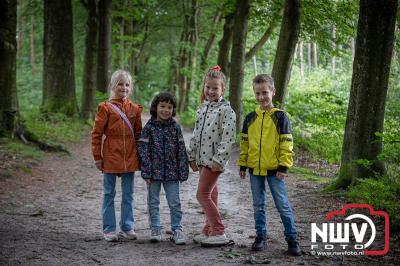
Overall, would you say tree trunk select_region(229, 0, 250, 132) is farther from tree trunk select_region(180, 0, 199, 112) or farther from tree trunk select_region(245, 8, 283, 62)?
tree trunk select_region(180, 0, 199, 112)

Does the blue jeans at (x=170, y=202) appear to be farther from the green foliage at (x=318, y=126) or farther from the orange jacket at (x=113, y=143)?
the green foliage at (x=318, y=126)

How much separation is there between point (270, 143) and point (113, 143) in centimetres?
183

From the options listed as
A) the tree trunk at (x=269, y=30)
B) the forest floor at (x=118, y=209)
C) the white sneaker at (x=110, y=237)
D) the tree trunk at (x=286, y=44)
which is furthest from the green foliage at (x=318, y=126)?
the white sneaker at (x=110, y=237)

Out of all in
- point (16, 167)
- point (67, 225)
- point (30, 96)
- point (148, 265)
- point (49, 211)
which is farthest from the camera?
point (30, 96)

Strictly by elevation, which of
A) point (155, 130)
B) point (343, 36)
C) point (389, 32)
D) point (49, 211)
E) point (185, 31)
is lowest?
point (49, 211)

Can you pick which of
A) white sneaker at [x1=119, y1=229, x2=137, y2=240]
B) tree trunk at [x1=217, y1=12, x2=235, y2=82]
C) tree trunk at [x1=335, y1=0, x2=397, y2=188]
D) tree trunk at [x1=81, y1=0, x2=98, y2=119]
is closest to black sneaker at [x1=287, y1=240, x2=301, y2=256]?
white sneaker at [x1=119, y1=229, x2=137, y2=240]

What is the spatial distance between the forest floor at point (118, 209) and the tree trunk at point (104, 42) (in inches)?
336

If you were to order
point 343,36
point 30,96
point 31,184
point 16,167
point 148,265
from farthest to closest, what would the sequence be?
point 30,96 < point 343,36 < point 16,167 < point 31,184 < point 148,265

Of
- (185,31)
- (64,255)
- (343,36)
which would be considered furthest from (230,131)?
(185,31)

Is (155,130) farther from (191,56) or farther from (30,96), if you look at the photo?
(30,96)

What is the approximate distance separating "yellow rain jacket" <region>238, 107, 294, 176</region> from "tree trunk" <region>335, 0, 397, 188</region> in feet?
8.39

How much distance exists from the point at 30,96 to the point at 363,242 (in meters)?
29.3

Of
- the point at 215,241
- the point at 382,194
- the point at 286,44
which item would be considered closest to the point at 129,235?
the point at 215,241

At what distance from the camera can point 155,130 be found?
5332 millimetres
